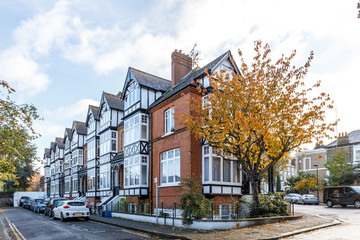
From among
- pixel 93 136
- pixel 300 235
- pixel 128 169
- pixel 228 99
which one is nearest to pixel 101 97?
pixel 93 136

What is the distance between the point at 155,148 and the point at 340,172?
25586 mm

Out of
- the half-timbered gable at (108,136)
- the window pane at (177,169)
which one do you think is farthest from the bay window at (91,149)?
the window pane at (177,169)

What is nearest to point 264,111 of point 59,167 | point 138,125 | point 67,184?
point 138,125

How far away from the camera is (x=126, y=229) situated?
51.5 feet

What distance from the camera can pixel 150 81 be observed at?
24.5m

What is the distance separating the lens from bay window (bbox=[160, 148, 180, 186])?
1895cm

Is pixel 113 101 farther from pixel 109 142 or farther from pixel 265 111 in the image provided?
pixel 265 111

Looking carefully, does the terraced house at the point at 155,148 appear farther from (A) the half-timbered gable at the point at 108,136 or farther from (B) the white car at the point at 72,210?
(B) the white car at the point at 72,210

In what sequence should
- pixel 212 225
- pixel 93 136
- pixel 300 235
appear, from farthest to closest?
pixel 93 136 → pixel 212 225 → pixel 300 235

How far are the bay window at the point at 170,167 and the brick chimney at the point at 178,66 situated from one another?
21.5 ft

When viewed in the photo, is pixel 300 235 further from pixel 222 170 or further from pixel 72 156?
pixel 72 156

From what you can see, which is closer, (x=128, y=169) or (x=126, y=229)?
(x=126, y=229)

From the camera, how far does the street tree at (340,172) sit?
1387 inches

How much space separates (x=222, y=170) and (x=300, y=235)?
6.53 metres
